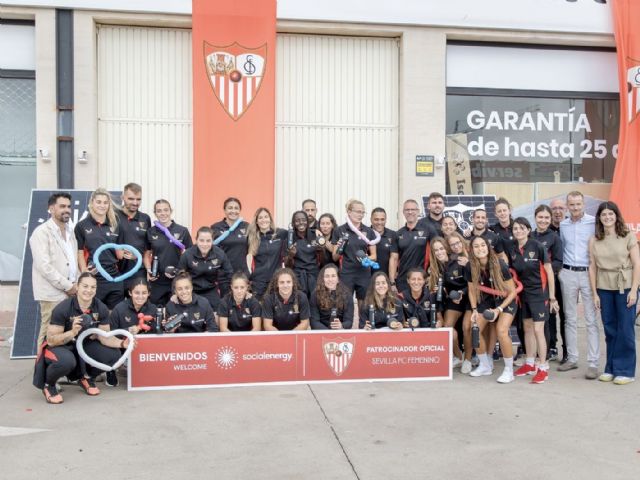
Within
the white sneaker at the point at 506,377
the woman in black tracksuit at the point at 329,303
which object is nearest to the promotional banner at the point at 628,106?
the white sneaker at the point at 506,377

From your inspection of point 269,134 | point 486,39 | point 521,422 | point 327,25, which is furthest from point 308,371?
point 486,39

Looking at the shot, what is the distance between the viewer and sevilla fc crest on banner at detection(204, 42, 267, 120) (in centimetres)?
1010

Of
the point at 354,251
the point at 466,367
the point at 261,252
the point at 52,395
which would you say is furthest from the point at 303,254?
the point at 52,395

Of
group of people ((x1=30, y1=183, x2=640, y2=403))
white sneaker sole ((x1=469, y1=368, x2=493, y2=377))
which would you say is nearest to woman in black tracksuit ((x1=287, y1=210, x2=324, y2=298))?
group of people ((x1=30, y1=183, x2=640, y2=403))

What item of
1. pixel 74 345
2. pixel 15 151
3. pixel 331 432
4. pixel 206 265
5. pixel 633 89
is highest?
pixel 633 89

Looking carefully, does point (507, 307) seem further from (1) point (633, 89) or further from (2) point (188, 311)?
(1) point (633, 89)

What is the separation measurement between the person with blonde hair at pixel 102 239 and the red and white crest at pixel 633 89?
9.06m

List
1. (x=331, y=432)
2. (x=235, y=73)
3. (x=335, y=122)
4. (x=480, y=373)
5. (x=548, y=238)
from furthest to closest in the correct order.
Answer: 1. (x=335, y=122)
2. (x=235, y=73)
3. (x=548, y=238)
4. (x=480, y=373)
5. (x=331, y=432)

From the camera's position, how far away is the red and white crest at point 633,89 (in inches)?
433

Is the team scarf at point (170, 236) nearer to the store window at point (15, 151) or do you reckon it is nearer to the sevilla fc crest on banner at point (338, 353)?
the sevilla fc crest on banner at point (338, 353)

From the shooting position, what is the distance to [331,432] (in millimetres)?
4840

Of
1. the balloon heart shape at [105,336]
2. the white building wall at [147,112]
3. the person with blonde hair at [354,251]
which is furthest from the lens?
the white building wall at [147,112]

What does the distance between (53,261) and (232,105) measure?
459 centimetres

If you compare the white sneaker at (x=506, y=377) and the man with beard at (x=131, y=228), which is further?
the man with beard at (x=131, y=228)
